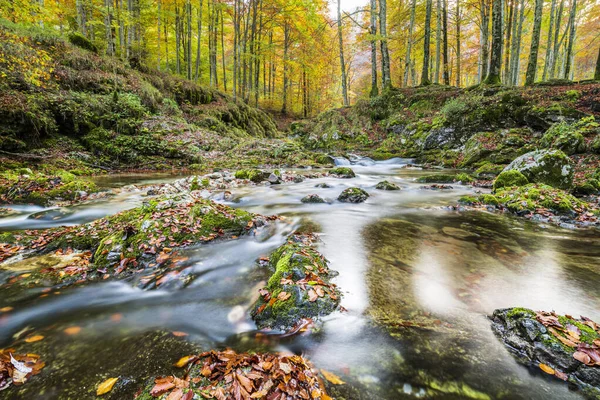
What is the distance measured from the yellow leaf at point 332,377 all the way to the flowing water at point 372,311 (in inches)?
1.5

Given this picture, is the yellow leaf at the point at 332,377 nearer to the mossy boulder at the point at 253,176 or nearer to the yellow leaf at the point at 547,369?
the yellow leaf at the point at 547,369

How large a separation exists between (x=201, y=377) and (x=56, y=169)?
34.1ft

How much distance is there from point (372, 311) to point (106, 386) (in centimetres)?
207

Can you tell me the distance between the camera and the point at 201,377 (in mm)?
1703

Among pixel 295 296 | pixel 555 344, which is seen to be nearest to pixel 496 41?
pixel 555 344

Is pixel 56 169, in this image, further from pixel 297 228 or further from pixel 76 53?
pixel 297 228

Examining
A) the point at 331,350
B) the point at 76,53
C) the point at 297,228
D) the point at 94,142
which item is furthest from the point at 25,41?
the point at 331,350

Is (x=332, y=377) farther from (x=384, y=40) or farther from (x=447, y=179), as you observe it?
(x=384, y=40)

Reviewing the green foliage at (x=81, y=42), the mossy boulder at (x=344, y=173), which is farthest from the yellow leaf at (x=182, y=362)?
the green foliage at (x=81, y=42)

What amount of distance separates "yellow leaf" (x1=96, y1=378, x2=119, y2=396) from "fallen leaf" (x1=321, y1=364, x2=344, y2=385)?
1339 mm

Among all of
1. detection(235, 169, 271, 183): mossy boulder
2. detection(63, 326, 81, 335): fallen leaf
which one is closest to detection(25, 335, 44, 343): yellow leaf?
detection(63, 326, 81, 335): fallen leaf

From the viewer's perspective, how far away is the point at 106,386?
1.73 meters

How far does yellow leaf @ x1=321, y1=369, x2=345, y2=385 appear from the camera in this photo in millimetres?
1798

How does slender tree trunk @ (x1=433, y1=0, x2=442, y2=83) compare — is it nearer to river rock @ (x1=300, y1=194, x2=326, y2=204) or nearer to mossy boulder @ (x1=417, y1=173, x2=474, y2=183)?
mossy boulder @ (x1=417, y1=173, x2=474, y2=183)
